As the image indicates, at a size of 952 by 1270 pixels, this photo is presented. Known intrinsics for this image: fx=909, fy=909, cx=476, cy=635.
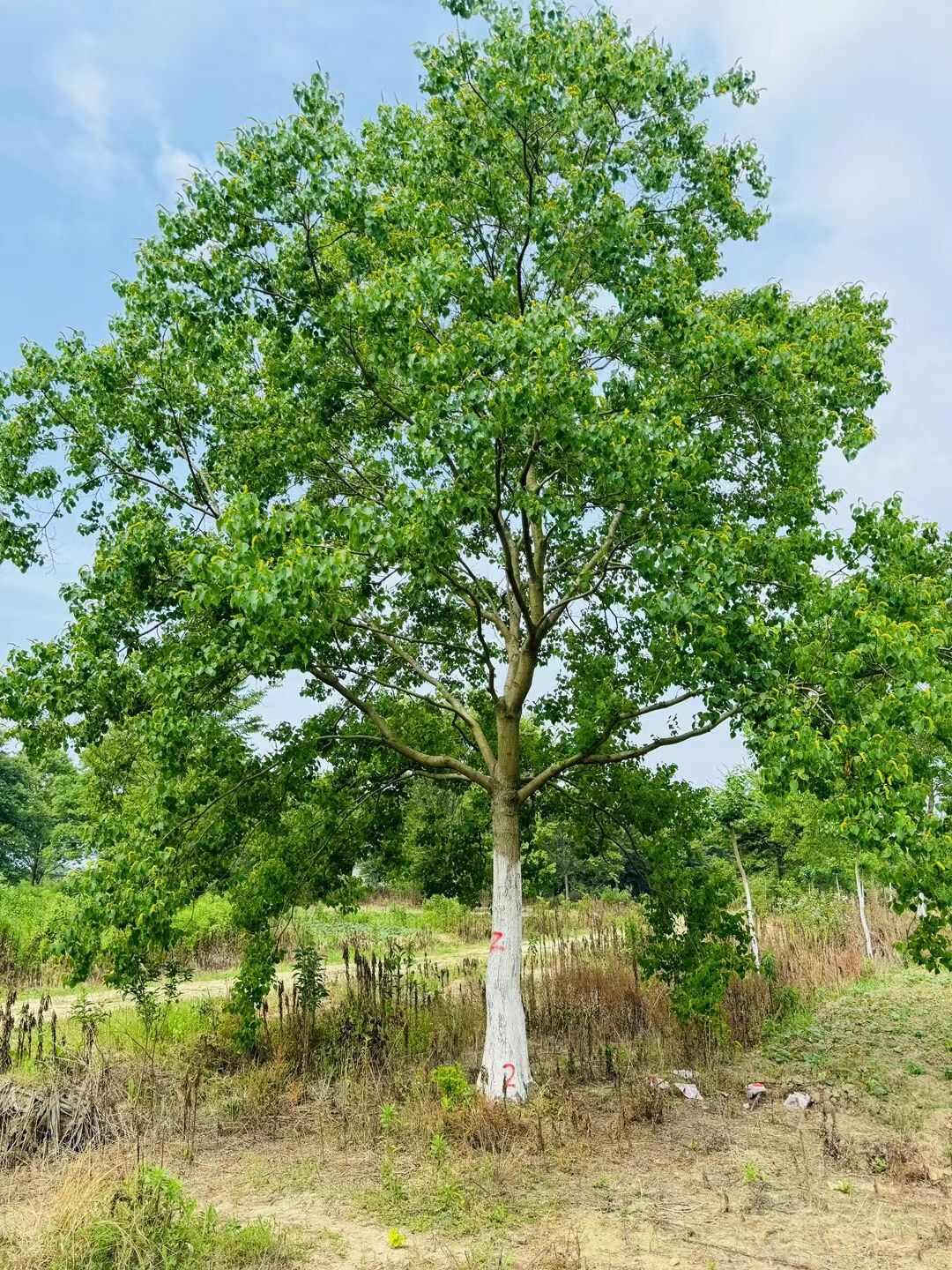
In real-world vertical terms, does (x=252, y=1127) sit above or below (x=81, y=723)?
below

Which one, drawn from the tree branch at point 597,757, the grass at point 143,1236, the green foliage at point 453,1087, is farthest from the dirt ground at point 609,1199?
the tree branch at point 597,757

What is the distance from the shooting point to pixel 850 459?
8742 mm

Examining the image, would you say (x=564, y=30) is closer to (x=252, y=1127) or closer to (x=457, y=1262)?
(x=457, y=1262)

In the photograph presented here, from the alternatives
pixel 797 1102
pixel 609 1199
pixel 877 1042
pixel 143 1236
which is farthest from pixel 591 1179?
pixel 877 1042

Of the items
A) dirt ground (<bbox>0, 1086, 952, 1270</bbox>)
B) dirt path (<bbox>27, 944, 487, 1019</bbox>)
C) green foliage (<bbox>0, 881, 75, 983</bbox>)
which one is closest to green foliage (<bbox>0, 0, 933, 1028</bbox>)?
dirt ground (<bbox>0, 1086, 952, 1270</bbox>)

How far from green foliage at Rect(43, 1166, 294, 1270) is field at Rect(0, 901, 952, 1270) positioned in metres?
0.01

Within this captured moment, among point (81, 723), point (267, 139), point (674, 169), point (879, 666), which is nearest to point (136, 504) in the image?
point (81, 723)

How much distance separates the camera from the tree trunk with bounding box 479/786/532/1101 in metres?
8.25

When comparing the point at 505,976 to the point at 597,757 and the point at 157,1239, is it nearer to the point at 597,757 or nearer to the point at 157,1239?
the point at 597,757

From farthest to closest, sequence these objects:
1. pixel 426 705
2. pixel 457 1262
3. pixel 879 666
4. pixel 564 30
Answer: pixel 426 705 < pixel 564 30 < pixel 879 666 < pixel 457 1262

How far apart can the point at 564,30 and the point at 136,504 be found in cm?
595

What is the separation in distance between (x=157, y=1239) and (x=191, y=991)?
9.51 meters

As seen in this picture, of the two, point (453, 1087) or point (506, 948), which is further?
point (506, 948)

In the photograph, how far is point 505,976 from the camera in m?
8.50
